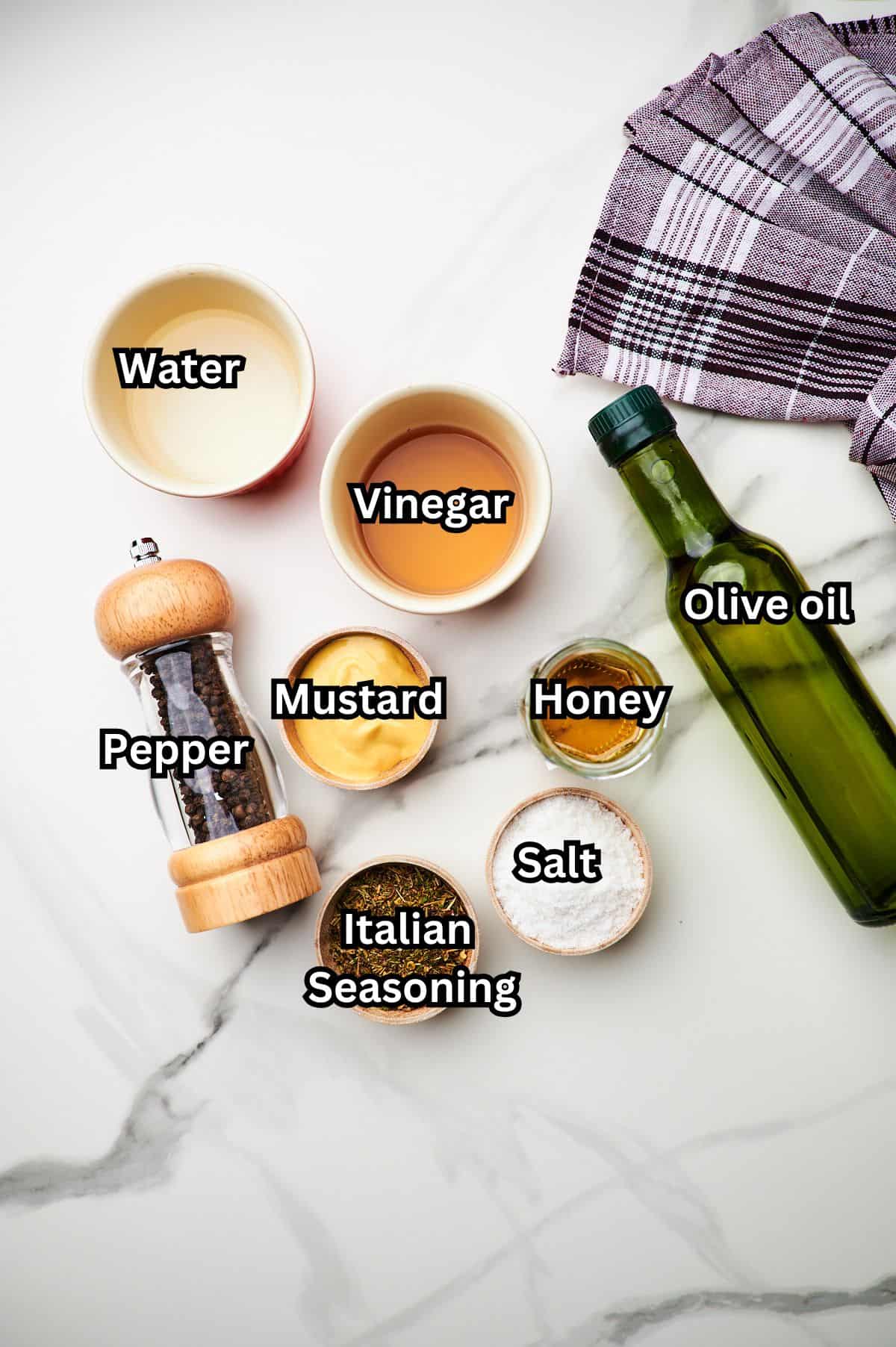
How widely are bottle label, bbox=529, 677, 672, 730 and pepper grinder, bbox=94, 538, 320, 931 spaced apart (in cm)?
25

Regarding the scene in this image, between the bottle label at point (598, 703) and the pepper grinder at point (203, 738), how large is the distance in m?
0.25

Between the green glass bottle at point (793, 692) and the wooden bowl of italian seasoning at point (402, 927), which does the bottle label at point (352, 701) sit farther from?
the green glass bottle at point (793, 692)

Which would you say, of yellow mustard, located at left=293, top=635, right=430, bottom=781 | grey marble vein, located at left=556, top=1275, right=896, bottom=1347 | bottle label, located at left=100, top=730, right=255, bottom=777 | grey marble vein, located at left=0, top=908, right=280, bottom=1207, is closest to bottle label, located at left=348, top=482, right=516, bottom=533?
yellow mustard, located at left=293, top=635, right=430, bottom=781

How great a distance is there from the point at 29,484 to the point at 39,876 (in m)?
0.40

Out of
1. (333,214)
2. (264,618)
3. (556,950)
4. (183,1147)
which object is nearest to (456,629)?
(264,618)

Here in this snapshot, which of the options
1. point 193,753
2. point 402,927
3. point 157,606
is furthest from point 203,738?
point 402,927

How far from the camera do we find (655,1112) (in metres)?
0.91

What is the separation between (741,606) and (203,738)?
50 centimetres

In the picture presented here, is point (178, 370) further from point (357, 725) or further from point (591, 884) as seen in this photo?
point (591, 884)

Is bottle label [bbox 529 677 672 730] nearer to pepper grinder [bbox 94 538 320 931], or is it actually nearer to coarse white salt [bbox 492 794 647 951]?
coarse white salt [bbox 492 794 647 951]

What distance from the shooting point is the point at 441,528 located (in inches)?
33.4

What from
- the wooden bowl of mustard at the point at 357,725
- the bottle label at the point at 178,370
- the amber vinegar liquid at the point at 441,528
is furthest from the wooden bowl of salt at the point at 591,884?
the bottle label at the point at 178,370

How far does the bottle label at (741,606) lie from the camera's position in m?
0.79

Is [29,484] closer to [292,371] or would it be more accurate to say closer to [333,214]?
[292,371]
